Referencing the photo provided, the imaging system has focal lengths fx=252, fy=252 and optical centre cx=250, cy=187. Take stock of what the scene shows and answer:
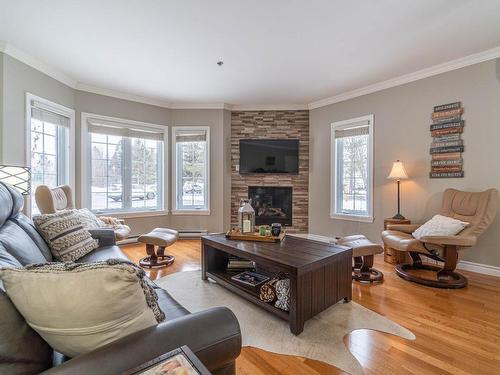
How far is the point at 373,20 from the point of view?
7.67 feet

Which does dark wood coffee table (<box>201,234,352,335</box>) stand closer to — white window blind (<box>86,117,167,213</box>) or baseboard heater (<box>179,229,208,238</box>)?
baseboard heater (<box>179,229,208,238</box>)

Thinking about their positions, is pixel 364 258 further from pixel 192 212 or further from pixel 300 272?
pixel 192 212

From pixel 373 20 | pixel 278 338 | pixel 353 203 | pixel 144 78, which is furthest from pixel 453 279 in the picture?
pixel 144 78

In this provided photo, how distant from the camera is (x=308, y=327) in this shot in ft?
6.20

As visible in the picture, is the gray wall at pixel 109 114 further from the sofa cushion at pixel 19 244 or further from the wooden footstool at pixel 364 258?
the wooden footstool at pixel 364 258

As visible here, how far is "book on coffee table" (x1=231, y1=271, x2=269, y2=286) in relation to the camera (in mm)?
2310

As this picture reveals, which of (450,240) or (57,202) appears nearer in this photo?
(450,240)

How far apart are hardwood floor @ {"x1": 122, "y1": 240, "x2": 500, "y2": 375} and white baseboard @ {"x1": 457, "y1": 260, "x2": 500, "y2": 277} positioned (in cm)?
28

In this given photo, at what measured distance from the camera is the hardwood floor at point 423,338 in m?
1.50

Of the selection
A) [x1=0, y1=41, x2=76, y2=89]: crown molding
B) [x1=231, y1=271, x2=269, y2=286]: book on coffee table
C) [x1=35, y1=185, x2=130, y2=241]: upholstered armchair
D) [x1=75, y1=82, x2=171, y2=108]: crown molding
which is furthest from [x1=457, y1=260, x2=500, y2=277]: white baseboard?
[x1=0, y1=41, x2=76, y2=89]: crown molding

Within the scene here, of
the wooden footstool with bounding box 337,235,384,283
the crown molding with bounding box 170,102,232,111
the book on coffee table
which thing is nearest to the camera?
the book on coffee table

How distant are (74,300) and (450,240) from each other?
9.89ft

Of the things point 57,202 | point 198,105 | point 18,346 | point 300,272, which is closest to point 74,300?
point 18,346

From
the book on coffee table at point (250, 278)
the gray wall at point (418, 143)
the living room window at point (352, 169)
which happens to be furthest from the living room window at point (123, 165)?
the living room window at point (352, 169)
